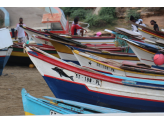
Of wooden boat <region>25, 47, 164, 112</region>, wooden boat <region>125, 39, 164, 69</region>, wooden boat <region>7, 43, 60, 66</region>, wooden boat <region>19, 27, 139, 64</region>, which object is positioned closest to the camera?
Answer: wooden boat <region>25, 47, 164, 112</region>

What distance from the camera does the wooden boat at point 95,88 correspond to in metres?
3.89

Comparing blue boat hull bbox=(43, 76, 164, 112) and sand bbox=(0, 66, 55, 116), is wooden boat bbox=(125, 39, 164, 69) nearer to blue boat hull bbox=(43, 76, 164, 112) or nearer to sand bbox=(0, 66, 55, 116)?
blue boat hull bbox=(43, 76, 164, 112)

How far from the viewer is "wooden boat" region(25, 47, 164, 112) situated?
389 cm

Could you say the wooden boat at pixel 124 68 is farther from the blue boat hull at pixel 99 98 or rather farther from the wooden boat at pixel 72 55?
the wooden boat at pixel 72 55

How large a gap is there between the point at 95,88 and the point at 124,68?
3.09 feet

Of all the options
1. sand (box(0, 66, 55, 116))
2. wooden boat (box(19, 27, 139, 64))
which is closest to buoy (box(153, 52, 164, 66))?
wooden boat (box(19, 27, 139, 64))

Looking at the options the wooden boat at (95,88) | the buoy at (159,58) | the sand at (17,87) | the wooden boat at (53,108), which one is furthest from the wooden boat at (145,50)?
the wooden boat at (53,108)

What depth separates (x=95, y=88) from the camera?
4.02 m

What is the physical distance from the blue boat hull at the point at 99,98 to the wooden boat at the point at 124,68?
750 mm

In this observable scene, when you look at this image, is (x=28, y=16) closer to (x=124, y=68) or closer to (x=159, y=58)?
(x=159, y=58)

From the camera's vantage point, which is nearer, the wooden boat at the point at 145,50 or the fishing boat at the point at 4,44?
the wooden boat at the point at 145,50

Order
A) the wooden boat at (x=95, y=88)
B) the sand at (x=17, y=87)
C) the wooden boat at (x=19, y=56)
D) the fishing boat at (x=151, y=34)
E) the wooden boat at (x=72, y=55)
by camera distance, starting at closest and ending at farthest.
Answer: the wooden boat at (x=95, y=88) < the sand at (x=17, y=87) < the wooden boat at (x=72, y=55) < the fishing boat at (x=151, y=34) < the wooden boat at (x=19, y=56)

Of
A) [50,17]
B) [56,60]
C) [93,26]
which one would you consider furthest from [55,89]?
[93,26]

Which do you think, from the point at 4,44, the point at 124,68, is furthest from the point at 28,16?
the point at 124,68
